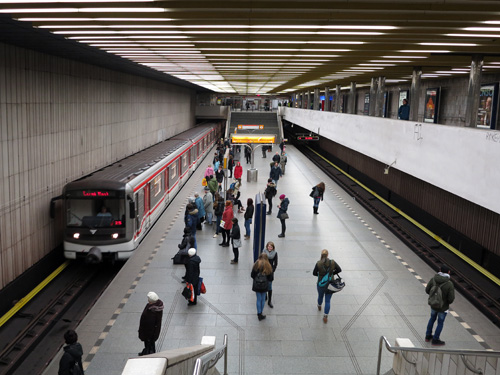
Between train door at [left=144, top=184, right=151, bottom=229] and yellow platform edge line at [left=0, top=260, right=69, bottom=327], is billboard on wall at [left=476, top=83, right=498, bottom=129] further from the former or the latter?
yellow platform edge line at [left=0, top=260, right=69, bottom=327]

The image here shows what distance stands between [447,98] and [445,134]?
918cm

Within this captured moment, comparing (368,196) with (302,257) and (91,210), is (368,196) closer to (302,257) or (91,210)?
(302,257)

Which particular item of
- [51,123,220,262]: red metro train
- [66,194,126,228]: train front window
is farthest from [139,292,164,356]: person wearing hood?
[66,194,126,228]: train front window

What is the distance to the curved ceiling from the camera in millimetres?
5848

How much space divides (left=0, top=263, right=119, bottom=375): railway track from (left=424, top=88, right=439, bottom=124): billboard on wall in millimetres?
13530

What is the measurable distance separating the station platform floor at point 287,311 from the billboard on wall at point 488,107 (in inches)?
176

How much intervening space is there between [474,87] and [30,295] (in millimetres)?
11639

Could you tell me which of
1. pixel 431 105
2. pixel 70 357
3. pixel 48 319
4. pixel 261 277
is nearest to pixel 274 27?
pixel 261 277

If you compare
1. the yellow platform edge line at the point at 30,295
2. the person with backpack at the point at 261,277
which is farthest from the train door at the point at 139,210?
the person with backpack at the point at 261,277

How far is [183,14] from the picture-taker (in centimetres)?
638

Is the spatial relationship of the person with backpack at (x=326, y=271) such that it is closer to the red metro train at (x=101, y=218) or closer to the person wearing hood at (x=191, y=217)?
the person wearing hood at (x=191, y=217)

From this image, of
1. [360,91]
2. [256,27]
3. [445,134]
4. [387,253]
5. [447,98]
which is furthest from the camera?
[360,91]

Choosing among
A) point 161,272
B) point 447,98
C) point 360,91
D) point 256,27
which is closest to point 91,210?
point 161,272

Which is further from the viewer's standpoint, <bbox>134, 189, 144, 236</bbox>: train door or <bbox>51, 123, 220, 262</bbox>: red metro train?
<bbox>134, 189, 144, 236</bbox>: train door
